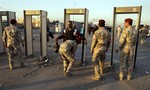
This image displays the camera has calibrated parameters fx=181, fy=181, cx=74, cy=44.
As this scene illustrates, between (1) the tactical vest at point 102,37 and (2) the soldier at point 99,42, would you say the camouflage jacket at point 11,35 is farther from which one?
(1) the tactical vest at point 102,37

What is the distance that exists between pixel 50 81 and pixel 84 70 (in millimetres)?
1653

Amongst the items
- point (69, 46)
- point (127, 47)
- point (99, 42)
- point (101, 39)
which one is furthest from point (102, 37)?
point (69, 46)

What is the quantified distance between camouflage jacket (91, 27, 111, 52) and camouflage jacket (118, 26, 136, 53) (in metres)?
0.48

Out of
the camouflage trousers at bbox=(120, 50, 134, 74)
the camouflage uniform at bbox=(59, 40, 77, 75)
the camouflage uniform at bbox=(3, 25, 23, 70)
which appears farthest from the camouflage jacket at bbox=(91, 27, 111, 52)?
the camouflage uniform at bbox=(3, 25, 23, 70)

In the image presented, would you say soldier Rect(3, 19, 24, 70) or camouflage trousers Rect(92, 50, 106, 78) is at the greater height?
soldier Rect(3, 19, 24, 70)

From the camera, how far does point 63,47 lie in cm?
600

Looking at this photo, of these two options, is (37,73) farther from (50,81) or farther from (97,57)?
(97,57)

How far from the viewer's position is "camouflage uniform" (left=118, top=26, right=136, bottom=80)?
5.57m

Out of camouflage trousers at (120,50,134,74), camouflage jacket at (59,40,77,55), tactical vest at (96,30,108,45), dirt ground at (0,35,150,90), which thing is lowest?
dirt ground at (0,35,150,90)

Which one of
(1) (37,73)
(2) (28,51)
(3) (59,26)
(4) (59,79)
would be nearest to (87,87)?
(4) (59,79)

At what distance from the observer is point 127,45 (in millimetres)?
5703

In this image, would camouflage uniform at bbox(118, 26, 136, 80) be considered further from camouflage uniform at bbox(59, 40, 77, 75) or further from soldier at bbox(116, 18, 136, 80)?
camouflage uniform at bbox(59, 40, 77, 75)

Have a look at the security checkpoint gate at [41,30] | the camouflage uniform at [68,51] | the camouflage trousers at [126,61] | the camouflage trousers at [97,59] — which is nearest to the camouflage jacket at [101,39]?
the camouflage trousers at [97,59]

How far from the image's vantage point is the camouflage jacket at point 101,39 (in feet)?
18.6
